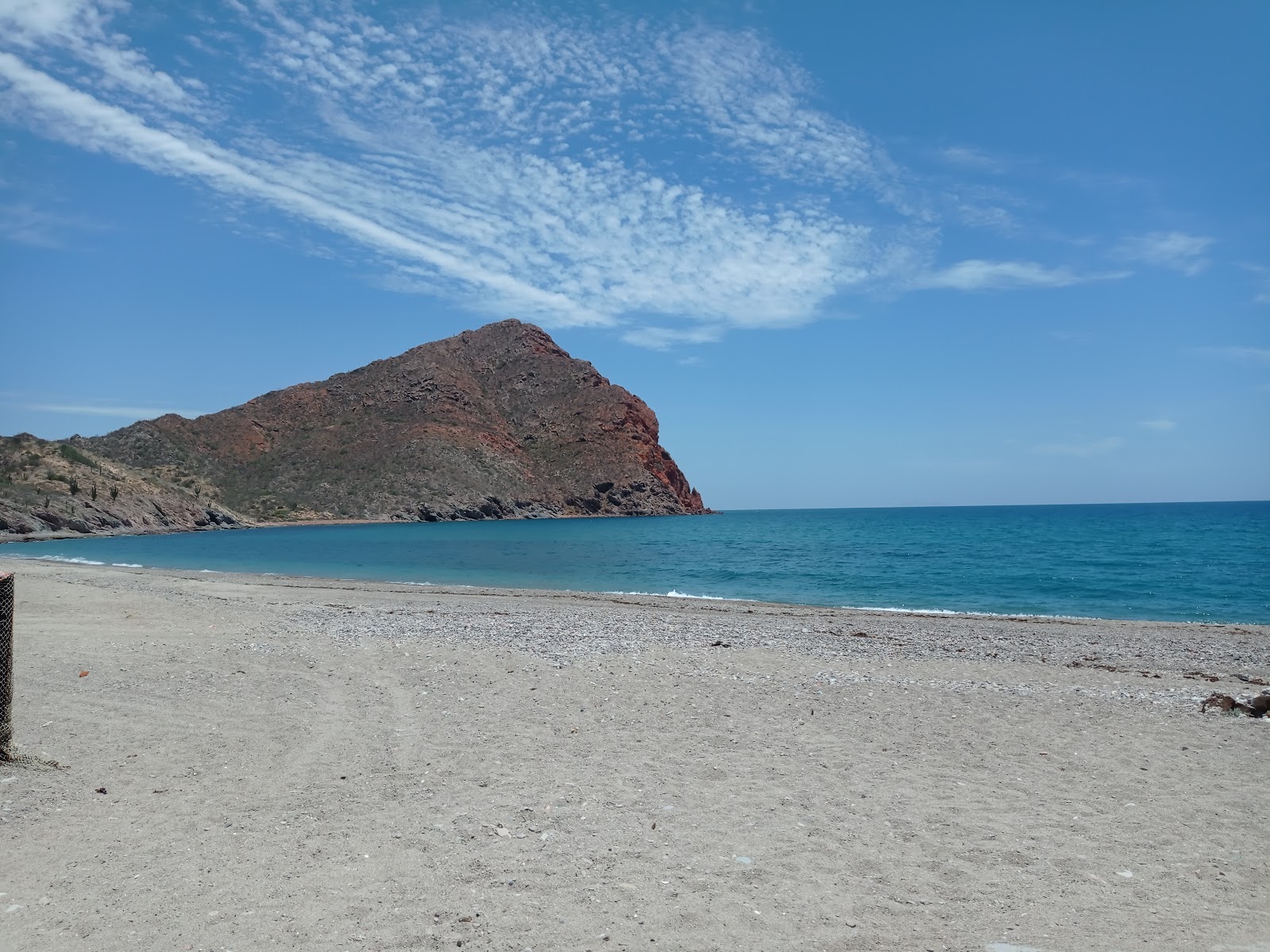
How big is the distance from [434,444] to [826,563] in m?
86.1

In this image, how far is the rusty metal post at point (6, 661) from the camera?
21.0ft

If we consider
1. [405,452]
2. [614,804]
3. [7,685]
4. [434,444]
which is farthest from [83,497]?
[614,804]

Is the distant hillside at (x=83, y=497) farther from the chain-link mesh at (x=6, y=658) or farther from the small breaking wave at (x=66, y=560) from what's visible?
the chain-link mesh at (x=6, y=658)

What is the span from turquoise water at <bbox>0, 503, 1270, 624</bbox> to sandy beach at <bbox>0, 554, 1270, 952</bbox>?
17.7 m

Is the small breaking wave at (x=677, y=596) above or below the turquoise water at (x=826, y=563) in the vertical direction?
below

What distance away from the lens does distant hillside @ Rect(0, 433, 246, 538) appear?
7269cm

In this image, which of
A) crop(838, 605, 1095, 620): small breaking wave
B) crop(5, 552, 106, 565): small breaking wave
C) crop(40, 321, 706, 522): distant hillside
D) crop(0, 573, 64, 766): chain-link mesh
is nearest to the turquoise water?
crop(838, 605, 1095, 620): small breaking wave

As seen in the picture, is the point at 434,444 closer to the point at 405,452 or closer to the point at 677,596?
the point at 405,452

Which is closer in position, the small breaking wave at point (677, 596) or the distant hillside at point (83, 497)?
the small breaking wave at point (677, 596)

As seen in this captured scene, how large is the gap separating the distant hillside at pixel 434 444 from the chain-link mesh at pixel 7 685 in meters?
102

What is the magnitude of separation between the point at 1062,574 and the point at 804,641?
2653cm

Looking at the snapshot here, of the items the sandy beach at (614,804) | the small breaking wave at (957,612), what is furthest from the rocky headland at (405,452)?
the sandy beach at (614,804)

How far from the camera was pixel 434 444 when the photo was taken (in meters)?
121

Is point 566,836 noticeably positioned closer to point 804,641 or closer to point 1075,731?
point 1075,731
